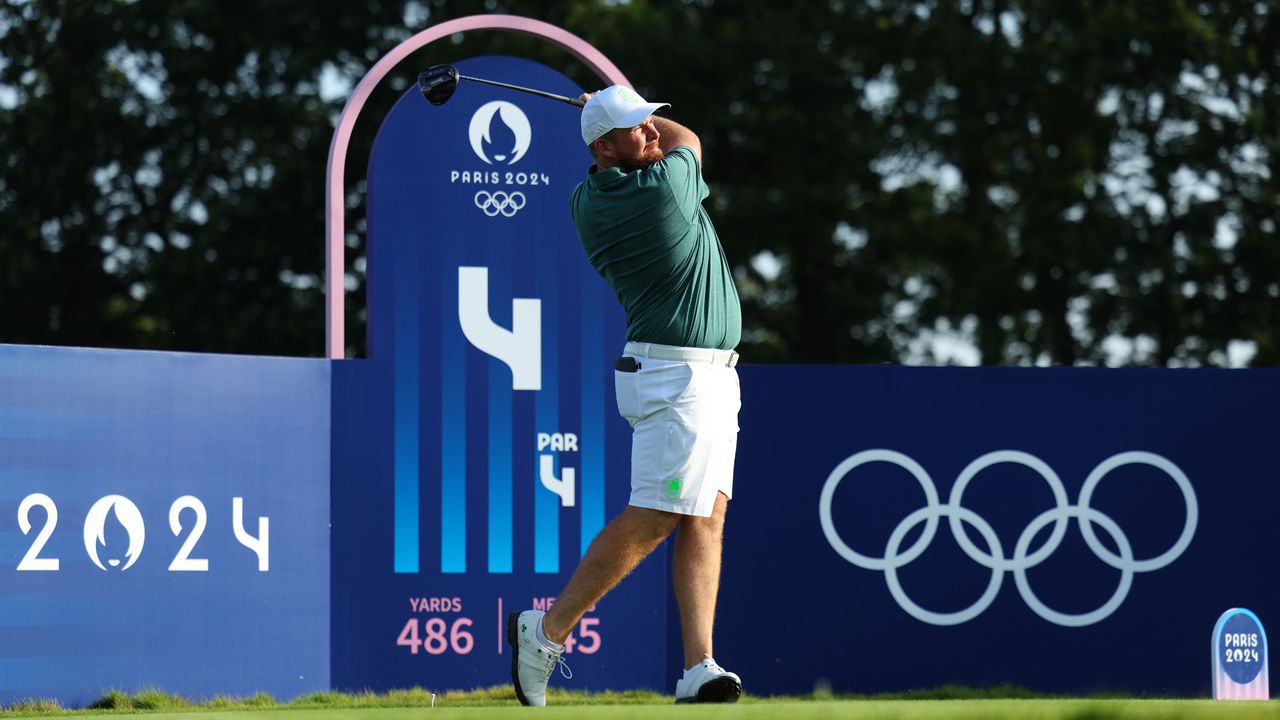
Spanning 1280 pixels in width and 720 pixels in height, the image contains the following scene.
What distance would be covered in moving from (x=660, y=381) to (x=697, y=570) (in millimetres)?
620

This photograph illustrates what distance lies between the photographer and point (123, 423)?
23.4 ft

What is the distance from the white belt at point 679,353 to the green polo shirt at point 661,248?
0.06 feet

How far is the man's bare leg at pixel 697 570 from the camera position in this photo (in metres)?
5.71

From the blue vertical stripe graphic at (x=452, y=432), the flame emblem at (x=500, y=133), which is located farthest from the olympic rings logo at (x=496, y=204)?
the blue vertical stripe graphic at (x=452, y=432)

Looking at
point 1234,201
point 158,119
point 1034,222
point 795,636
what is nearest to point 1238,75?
point 1234,201

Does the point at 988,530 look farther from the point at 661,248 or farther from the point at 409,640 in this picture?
the point at 661,248

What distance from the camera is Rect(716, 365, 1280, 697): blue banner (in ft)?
26.1

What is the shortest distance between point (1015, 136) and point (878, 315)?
2830 millimetres

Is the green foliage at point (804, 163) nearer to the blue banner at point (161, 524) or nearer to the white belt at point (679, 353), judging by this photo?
the blue banner at point (161, 524)

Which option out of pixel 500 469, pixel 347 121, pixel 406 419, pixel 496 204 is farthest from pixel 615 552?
pixel 347 121

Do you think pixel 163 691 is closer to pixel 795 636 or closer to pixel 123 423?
pixel 123 423

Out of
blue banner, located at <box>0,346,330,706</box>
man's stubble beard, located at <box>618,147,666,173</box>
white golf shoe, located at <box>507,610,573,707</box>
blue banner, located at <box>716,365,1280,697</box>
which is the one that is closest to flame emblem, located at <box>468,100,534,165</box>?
blue banner, located at <box>0,346,330,706</box>

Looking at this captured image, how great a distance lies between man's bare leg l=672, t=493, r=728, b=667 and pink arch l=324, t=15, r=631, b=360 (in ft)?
8.24

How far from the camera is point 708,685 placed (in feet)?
18.2
